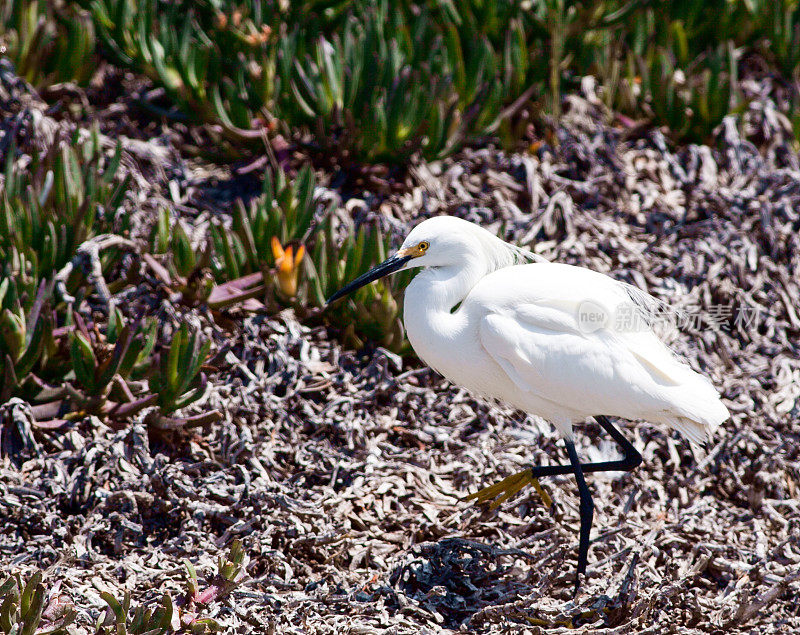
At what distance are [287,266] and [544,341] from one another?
139 centimetres

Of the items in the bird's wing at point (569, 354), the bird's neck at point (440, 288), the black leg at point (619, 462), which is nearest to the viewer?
the bird's wing at point (569, 354)

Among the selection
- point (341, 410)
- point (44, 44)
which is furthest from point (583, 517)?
point (44, 44)

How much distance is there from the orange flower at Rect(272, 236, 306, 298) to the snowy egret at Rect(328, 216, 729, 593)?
2.78ft

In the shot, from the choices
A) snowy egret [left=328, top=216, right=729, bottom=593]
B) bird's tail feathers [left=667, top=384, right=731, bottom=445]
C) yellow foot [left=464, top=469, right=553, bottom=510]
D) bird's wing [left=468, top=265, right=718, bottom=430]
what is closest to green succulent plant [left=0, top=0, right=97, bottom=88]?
snowy egret [left=328, top=216, right=729, bottom=593]

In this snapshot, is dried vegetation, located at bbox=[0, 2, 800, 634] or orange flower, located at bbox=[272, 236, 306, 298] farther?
A: orange flower, located at bbox=[272, 236, 306, 298]

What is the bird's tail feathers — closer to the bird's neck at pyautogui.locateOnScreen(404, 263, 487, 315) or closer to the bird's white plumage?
the bird's white plumage

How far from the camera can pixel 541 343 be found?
3.02 metres

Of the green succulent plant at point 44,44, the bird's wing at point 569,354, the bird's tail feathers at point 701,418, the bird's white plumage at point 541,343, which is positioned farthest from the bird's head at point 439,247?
the green succulent plant at point 44,44

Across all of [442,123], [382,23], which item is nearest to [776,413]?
[442,123]

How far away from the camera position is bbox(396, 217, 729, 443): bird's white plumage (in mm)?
3027

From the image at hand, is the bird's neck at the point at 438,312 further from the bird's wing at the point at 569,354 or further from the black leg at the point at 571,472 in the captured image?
the black leg at the point at 571,472

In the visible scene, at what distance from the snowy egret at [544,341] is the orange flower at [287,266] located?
0.85 m

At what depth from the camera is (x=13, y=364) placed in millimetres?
3408

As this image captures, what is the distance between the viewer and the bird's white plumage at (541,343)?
9.93 feet
